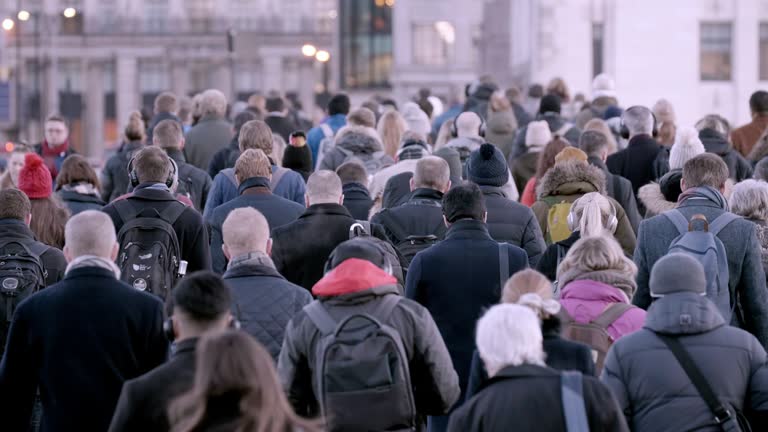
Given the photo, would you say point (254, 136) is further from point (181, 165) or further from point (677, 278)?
point (677, 278)

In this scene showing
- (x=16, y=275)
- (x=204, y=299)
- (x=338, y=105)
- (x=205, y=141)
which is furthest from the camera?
(x=338, y=105)

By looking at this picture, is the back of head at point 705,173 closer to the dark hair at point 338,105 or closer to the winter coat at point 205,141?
the winter coat at point 205,141

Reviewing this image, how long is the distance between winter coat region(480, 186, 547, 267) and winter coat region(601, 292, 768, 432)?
3.30m

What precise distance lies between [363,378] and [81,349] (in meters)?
1.41

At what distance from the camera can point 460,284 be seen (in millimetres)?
9453

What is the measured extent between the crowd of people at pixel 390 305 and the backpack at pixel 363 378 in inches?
0.4

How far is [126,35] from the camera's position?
383 ft

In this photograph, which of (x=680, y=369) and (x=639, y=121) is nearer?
(x=680, y=369)

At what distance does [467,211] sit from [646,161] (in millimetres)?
5499

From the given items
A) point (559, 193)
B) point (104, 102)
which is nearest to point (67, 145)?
point (559, 193)

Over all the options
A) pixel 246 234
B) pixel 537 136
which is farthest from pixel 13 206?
pixel 537 136

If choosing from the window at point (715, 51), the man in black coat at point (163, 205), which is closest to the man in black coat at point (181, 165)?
the man in black coat at point (163, 205)

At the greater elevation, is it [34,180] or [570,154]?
[570,154]

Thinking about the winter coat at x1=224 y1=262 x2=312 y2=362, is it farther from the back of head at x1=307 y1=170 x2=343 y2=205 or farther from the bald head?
the back of head at x1=307 y1=170 x2=343 y2=205
